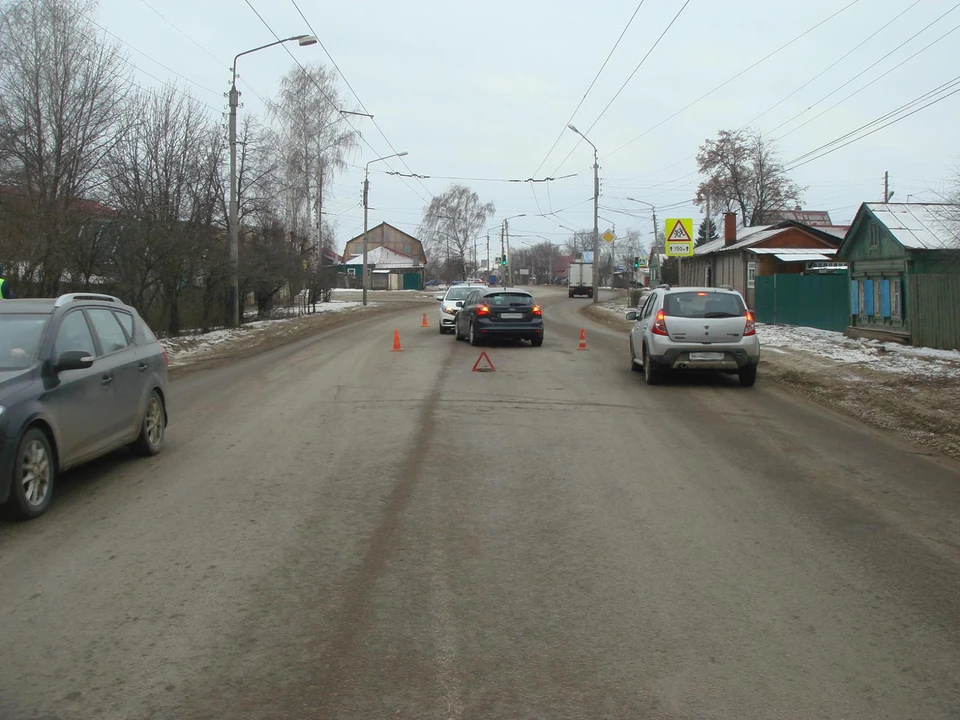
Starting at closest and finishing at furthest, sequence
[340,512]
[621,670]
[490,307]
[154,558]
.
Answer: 1. [621,670]
2. [154,558]
3. [340,512]
4. [490,307]

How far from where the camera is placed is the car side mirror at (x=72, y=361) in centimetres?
688

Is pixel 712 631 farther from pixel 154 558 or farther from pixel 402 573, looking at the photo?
pixel 154 558

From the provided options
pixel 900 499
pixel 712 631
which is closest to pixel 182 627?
pixel 712 631

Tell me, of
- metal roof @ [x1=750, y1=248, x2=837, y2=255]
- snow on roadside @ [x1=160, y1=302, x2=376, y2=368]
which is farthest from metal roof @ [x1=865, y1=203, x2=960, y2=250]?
snow on roadside @ [x1=160, y1=302, x2=376, y2=368]

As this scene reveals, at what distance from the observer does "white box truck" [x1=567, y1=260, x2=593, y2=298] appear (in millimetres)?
75625

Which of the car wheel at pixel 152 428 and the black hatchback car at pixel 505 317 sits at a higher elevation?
the black hatchback car at pixel 505 317

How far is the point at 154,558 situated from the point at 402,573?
155 cm

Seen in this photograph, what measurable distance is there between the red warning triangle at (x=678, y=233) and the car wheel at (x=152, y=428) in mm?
24725

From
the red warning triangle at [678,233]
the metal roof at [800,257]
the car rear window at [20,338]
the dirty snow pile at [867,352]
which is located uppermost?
the red warning triangle at [678,233]

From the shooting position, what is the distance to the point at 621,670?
3979mm

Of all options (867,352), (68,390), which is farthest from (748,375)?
(68,390)

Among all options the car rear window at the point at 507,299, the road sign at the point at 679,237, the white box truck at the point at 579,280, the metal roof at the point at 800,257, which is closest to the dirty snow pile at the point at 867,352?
the road sign at the point at 679,237

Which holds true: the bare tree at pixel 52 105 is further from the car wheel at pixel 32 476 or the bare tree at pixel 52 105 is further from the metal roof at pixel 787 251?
the metal roof at pixel 787 251

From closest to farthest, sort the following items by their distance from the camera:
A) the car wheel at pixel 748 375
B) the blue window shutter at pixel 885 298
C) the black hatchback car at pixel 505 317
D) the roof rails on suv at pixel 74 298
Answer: the roof rails on suv at pixel 74 298 → the car wheel at pixel 748 375 → the black hatchback car at pixel 505 317 → the blue window shutter at pixel 885 298
